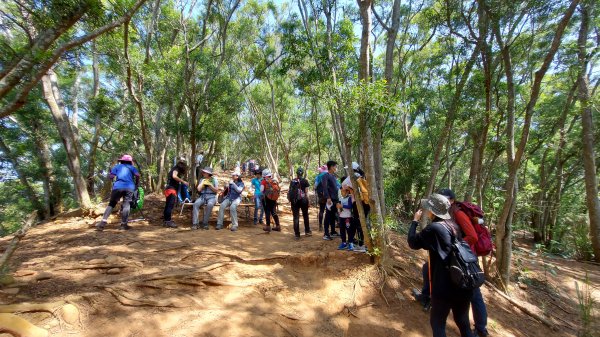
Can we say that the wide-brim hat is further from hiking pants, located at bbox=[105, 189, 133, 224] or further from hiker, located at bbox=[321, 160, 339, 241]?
hiking pants, located at bbox=[105, 189, 133, 224]

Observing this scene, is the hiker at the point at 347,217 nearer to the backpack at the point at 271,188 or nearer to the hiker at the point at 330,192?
the hiker at the point at 330,192

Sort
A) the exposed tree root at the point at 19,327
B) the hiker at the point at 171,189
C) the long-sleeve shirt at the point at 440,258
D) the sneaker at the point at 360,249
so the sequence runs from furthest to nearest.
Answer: the hiker at the point at 171,189 < the sneaker at the point at 360,249 < the long-sleeve shirt at the point at 440,258 < the exposed tree root at the point at 19,327

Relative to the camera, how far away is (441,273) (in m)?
3.00

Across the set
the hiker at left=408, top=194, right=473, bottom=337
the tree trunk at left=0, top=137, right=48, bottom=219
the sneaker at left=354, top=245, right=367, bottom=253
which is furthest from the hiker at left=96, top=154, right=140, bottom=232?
the tree trunk at left=0, top=137, right=48, bottom=219

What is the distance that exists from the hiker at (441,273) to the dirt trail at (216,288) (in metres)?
1.08

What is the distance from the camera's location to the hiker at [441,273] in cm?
298

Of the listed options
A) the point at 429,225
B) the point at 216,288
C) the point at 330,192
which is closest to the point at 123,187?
the point at 216,288

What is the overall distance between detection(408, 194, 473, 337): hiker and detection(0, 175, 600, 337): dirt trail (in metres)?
1.08

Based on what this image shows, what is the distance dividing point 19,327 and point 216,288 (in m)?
2.06

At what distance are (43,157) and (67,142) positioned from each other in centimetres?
688

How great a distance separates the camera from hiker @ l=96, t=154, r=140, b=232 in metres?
6.30

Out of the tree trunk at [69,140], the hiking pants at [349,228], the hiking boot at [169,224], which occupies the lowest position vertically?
the hiking boot at [169,224]

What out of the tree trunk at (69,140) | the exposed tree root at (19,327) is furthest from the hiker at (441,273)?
the tree trunk at (69,140)

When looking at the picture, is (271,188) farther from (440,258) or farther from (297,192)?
(440,258)
